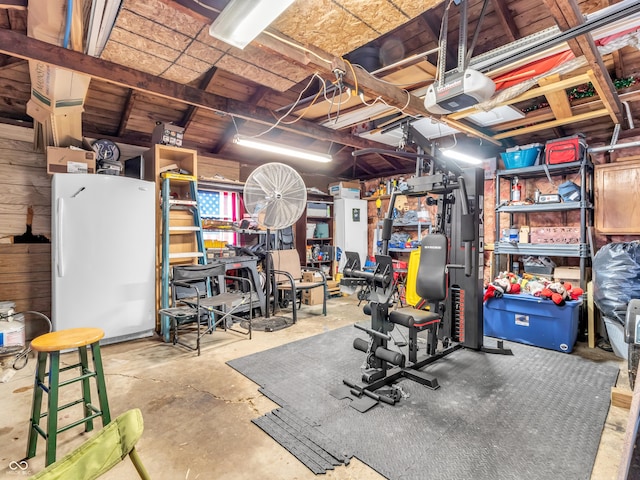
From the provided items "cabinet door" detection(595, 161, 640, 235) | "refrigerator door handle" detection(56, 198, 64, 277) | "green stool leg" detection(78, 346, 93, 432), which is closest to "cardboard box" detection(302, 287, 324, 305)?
"refrigerator door handle" detection(56, 198, 64, 277)

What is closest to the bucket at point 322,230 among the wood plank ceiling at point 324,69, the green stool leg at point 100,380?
the wood plank ceiling at point 324,69

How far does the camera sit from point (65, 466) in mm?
718

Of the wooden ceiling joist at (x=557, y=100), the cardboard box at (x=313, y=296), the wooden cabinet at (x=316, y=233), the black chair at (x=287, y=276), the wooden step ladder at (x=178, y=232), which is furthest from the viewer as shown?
the wooden cabinet at (x=316, y=233)

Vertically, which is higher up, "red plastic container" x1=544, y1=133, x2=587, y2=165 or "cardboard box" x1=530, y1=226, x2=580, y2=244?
"red plastic container" x1=544, y1=133, x2=587, y2=165

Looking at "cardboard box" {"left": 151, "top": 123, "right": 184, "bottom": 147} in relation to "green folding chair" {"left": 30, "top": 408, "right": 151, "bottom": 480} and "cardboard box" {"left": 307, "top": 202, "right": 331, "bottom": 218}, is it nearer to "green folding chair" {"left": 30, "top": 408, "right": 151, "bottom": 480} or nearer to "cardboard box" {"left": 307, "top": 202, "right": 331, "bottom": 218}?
"cardboard box" {"left": 307, "top": 202, "right": 331, "bottom": 218}

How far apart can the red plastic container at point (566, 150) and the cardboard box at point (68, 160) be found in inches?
213

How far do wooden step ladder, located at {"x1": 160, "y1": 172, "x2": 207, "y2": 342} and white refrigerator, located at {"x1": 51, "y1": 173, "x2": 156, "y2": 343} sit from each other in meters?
0.13

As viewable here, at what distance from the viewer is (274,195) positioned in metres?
4.07

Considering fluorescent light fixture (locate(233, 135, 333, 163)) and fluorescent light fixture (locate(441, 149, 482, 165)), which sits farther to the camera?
fluorescent light fixture (locate(441, 149, 482, 165))

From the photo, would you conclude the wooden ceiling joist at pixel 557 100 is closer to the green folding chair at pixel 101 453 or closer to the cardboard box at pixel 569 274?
the cardboard box at pixel 569 274

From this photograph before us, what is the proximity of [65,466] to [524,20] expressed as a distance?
4081mm

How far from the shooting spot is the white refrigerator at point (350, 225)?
662 centimetres

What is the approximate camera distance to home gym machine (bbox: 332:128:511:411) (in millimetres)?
2639

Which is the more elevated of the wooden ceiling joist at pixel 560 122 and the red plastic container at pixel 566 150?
the wooden ceiling joist at pixel 560 122
